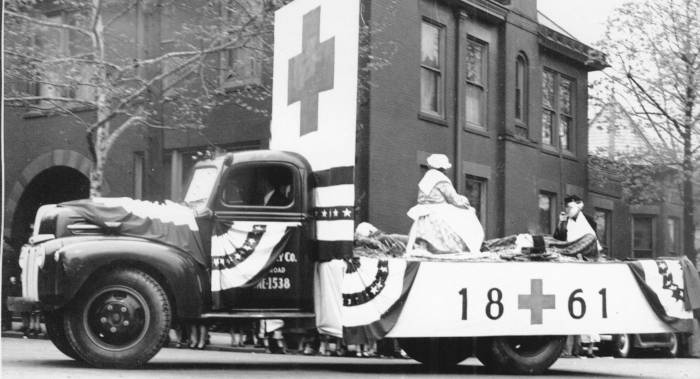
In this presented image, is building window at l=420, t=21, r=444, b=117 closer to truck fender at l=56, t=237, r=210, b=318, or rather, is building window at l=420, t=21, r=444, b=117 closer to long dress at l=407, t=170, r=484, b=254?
long dress at l=407, t=170, r=484, b=254

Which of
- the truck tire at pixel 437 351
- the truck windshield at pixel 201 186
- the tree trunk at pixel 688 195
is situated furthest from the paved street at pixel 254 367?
the tree trunk at pixel 688 195

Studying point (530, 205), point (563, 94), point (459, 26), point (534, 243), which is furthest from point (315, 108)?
point (563, 94)

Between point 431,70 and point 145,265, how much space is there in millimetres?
11842

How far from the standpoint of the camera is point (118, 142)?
22.1m

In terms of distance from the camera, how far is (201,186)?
10.9m

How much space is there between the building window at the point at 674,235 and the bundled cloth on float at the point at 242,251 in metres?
24.3

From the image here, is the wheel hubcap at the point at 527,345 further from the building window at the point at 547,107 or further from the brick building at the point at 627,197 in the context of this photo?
the building window at the point at 547,107

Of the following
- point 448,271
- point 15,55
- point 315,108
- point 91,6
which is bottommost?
point 448,271

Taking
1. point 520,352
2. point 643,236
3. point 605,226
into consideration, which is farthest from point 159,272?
point 643,236

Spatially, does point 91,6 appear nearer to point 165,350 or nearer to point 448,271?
point 165,350

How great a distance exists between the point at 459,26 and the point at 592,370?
10305 mm

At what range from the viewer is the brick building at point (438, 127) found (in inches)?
764

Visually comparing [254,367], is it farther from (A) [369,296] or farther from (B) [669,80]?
(B) [669,80]

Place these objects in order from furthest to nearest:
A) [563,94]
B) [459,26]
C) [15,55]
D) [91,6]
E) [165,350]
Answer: [563,94], [459,26], [91,6], [15,55], [165,350]
